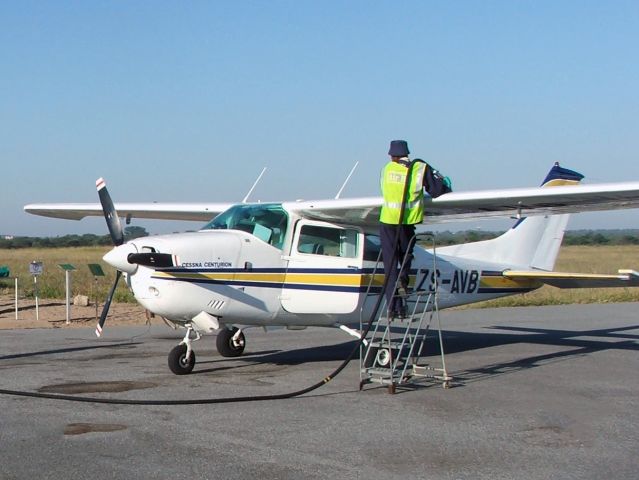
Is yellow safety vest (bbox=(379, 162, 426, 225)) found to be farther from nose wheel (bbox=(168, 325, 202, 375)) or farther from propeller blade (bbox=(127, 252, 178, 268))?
nose wheel (bbox=(168, 325, 202, 375))

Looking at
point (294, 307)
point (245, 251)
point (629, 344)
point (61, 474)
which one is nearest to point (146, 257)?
point (245, 251)

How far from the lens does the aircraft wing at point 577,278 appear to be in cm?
1190

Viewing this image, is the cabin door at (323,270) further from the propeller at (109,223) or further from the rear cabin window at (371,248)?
the propeller at (109,223)

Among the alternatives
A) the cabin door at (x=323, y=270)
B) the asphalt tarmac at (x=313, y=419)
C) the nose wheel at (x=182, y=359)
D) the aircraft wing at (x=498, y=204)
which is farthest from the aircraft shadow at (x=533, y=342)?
the nose wheel at (x=182, y=359)

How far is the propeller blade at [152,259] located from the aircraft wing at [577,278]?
21.3 ft

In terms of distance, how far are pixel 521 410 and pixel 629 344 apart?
6.91m

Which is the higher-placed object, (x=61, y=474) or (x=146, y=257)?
(x=146, y=257)

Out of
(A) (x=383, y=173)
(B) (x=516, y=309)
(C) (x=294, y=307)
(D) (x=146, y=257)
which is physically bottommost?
(B) (x=516, y=309)

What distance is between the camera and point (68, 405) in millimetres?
7598

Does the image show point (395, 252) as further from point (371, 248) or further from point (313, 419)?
point (313, 419)

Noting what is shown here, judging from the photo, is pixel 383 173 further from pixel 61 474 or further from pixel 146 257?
pixel 61 474

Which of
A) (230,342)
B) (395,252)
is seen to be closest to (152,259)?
(395,252)

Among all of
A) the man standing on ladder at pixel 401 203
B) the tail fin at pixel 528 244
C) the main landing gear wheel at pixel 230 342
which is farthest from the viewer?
the tail fin at pixel 528 244

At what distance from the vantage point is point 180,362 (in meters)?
9.63
